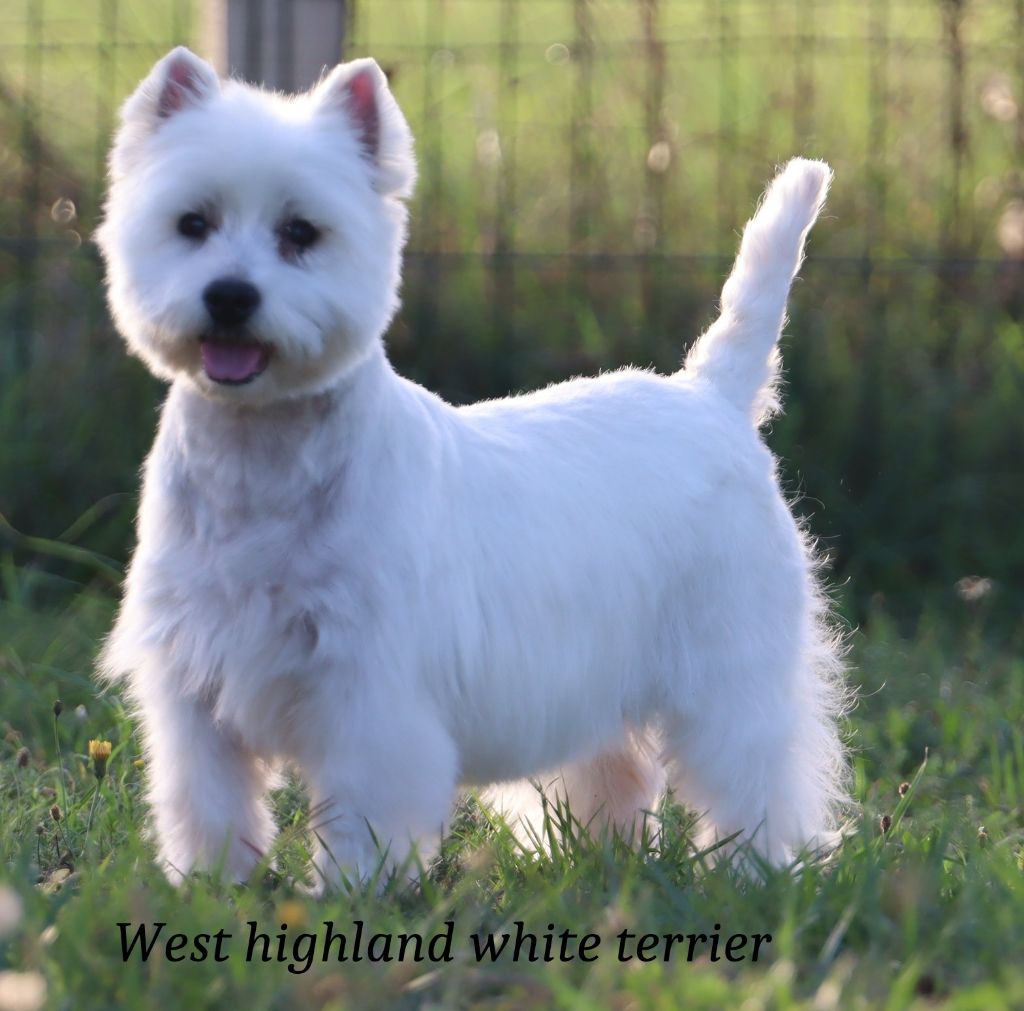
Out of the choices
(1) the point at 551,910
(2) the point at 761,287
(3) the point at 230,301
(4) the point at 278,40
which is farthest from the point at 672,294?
(1) the point at 551,910

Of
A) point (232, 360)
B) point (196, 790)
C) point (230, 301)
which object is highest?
point (230, 301)

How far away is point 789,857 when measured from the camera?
3453 millimetres

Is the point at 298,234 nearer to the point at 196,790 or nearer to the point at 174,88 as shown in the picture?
the point at 174,88

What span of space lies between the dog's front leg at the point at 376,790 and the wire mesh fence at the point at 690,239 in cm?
299

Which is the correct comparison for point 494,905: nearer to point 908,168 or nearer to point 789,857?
point 789,857

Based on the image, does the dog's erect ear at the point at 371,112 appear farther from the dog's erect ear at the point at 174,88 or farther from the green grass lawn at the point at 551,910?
the green grass lawn at the point at 551,910

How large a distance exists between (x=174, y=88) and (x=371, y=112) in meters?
0.37

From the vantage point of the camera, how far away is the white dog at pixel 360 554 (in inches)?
114

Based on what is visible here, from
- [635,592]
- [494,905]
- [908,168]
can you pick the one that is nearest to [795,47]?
[908,168]

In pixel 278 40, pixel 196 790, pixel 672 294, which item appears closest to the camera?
pixel 196 790

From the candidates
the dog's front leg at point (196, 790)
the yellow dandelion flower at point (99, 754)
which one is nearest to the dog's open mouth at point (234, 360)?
the dog's front leg at point (196, 790)

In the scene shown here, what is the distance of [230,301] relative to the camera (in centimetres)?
278

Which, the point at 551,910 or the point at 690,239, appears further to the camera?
the point at 690,239

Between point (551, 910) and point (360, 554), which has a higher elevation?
point (360, 554)
